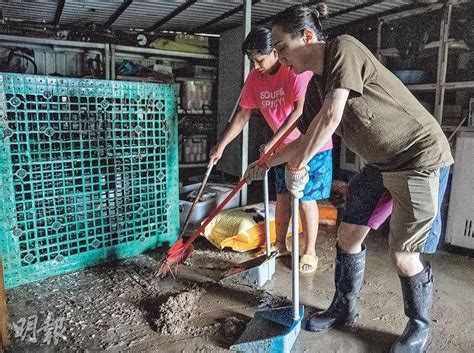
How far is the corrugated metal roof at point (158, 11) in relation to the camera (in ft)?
12.6

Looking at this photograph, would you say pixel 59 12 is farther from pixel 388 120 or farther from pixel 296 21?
pixel 388 120

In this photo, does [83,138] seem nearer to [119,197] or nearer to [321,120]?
[119,197]

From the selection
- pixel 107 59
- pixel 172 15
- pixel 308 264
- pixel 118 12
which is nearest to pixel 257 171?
pixel 308 264

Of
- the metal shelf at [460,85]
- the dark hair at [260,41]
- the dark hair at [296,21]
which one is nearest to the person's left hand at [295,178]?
the dark hair at [296,21]

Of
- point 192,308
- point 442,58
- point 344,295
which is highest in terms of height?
point 442,58

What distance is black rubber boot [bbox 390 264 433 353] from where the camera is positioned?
4.89 ft

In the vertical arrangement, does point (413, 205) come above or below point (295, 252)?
above

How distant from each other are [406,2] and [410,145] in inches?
118

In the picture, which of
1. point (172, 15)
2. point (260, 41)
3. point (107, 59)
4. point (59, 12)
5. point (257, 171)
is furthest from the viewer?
point (107, 59)

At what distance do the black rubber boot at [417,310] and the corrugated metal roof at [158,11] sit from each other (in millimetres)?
3157

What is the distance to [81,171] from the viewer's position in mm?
2184

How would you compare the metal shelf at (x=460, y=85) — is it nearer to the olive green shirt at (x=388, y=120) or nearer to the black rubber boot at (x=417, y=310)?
the olive green shirt at (x=388, y=120)

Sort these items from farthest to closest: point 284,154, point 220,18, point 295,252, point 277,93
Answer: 1. point 220,18
2. point 277,93
3. point 284,154
4. point 295,252

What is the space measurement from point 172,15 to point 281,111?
2.81m
